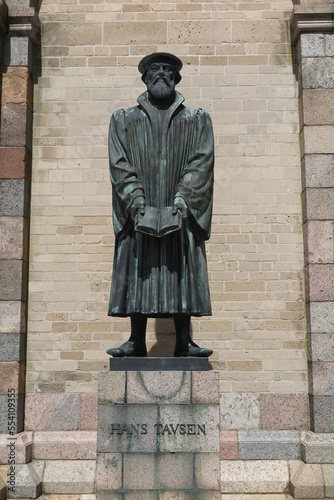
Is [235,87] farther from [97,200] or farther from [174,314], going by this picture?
[174,314]

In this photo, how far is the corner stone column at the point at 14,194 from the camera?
7.83 meters

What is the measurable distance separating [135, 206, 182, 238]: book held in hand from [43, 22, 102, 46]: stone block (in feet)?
14.9

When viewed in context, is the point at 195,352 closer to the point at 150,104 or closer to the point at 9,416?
the point at 150,104

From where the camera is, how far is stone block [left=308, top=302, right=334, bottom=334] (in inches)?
309

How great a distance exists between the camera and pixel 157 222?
5223 mm

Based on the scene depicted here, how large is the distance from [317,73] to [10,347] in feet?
17.2

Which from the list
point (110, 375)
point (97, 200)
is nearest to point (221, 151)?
point (97, 200)

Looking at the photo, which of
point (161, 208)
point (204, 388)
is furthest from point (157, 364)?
point (161, 208)

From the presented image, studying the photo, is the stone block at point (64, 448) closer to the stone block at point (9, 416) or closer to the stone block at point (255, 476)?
the stone block at point (9, 416)

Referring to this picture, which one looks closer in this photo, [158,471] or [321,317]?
[158,471]

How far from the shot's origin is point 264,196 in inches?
336

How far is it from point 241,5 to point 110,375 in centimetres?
605

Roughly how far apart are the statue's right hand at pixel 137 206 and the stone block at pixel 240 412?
3.55m

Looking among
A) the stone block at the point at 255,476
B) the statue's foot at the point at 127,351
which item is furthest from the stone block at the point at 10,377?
the statue's foot at the point at 127,351
